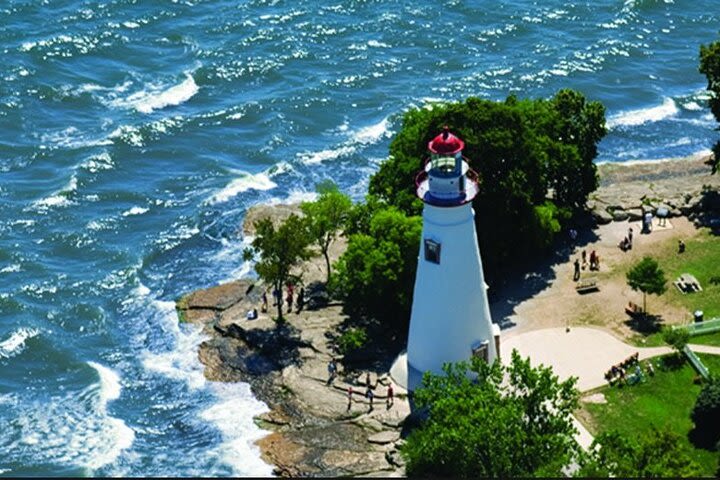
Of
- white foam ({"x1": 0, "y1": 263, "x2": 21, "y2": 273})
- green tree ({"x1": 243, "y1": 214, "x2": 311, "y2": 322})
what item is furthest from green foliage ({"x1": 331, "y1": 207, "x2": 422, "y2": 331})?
white foam ({"x1": 0, "y1": 263, "x2": 21, "y2": 273})

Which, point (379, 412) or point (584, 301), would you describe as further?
point (584, 301)

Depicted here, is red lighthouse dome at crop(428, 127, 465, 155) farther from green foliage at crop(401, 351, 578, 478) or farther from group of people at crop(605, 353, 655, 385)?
group of people at crop(605, 353, 655, 385)

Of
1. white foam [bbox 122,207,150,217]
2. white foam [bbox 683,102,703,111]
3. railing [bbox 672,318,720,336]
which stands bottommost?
railing [bbox 672,318,720,336]

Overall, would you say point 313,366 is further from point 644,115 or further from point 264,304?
point 644,115

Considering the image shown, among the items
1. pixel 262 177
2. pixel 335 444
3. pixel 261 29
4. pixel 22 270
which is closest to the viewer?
pixel 335 444

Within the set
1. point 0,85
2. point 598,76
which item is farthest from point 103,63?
point 598,76

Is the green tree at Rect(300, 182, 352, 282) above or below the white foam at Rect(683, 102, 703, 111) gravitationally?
above

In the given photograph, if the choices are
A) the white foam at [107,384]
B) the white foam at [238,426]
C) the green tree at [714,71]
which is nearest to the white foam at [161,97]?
the white foam at [107,384]

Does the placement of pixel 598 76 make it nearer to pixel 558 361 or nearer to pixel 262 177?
pixel 262 177
